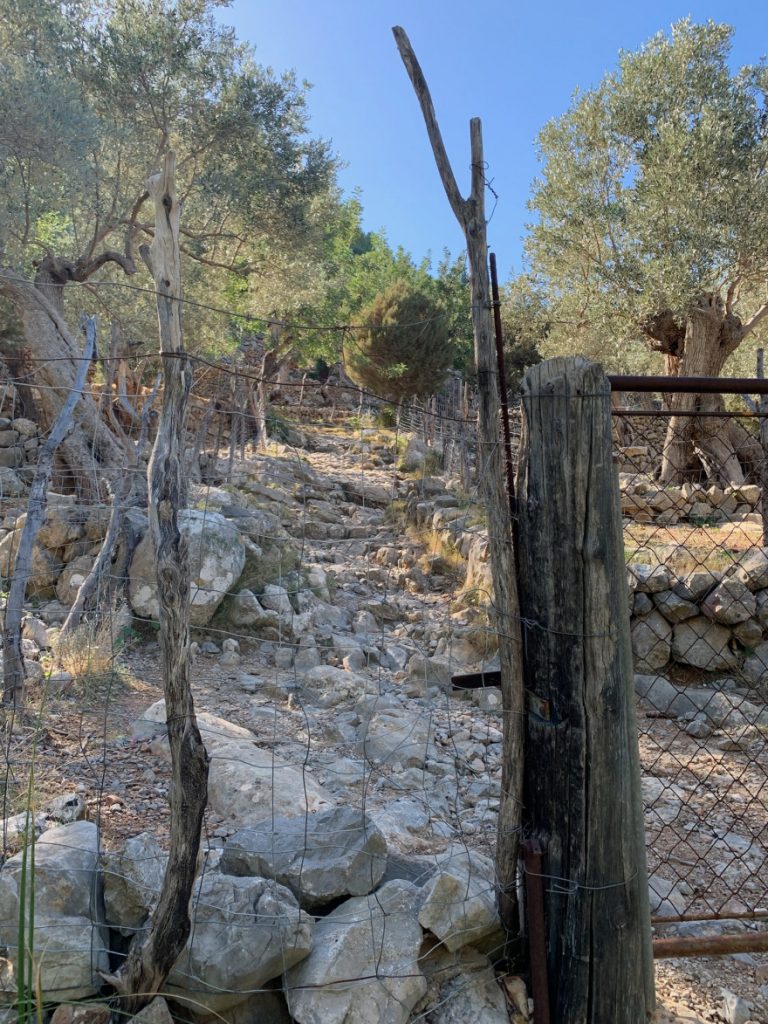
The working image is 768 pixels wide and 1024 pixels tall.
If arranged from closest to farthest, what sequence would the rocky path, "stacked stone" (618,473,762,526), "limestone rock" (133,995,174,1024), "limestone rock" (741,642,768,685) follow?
"limestone rock" (133,995,174,1024)
the rocky path
"limestone rock" (741,642,768,685)
"stacked stone" (618,473,762,526)

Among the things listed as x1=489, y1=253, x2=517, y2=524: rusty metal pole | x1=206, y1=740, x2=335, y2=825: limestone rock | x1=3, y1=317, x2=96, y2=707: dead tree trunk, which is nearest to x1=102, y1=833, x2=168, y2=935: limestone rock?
x1=206, y1=740, x2=335, y2=825: limestone rock

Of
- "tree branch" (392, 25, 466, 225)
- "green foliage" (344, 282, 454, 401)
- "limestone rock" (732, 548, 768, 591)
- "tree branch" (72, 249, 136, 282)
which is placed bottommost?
"limestone rock" (732, 548, 768, 591)

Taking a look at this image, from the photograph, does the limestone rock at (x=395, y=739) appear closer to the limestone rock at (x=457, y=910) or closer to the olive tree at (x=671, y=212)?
the limestone rock at (x=457, y=910)

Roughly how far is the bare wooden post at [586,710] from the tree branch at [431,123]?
53cm

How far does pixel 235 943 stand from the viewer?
6.20 ft

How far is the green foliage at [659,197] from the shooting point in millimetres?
10242

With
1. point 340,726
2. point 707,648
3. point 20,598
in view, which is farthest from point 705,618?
point 20,598

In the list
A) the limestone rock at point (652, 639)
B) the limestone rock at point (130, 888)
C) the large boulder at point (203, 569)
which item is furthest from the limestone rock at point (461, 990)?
the limestone rock at point (652, 639)

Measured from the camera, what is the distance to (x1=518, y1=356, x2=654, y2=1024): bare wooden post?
6.10 ft

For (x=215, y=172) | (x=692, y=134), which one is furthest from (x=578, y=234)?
(x=215, y=172)

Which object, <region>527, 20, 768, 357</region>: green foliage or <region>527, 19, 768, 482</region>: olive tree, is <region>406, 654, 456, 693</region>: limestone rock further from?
<region>527, 20, 768, 357</region>: green foliage

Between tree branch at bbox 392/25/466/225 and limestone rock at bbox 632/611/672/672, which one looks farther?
limestone rock at bbox 632/611/672/672

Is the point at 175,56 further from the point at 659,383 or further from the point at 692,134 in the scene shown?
the point at 659,383

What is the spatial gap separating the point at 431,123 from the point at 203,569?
511cm
